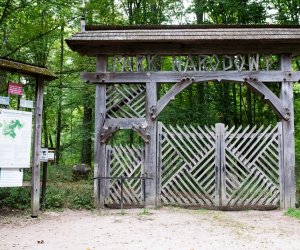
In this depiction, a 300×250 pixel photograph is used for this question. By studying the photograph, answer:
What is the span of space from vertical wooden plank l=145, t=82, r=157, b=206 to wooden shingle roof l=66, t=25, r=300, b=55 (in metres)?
1.09

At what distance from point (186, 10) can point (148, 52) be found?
628 cm

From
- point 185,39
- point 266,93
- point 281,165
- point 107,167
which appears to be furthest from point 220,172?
point 185,39

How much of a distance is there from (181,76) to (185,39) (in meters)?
0.94

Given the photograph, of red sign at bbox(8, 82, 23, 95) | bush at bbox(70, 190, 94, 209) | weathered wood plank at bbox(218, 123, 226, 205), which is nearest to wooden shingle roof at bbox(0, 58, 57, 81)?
red sign at bbox(8, 82, 23, 95)

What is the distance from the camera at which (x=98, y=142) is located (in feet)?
27.9

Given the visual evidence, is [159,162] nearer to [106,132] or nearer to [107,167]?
[107,167]

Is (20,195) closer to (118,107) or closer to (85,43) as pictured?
(118,107)

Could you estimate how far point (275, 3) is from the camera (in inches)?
506

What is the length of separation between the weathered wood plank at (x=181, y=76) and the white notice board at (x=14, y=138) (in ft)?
6.85

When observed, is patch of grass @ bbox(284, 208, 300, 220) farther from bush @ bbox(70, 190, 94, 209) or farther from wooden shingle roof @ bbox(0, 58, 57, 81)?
wooden shingle roof @ bbox(0, 58, 57, 81)

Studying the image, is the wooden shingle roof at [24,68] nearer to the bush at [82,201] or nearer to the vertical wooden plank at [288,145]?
the bush at [82,201]

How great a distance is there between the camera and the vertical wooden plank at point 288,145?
8328 mm

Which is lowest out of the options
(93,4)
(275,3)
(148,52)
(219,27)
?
(148,52)

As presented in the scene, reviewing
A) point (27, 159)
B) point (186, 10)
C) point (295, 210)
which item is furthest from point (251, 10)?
point (27, 159)
